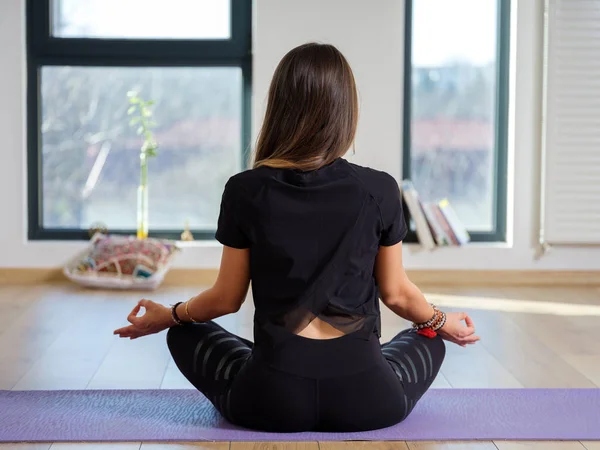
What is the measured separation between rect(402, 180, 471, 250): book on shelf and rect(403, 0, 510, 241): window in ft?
0.54

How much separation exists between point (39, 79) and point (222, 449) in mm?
3320

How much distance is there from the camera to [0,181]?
4.82 meters

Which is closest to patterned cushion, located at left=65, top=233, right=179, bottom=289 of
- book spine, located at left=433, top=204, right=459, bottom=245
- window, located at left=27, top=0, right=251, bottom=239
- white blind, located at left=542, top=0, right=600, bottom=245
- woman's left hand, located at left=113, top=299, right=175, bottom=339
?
window, located at left=27, top=0, right=251, bottom=239

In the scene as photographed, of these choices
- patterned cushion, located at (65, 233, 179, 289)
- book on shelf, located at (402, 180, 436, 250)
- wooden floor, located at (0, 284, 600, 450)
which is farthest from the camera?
book on shelf, located at (402, 180, 436, 250)

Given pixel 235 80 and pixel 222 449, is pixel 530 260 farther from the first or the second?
pixel 222 449

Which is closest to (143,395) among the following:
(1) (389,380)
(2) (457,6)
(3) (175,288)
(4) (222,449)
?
(4) (222,449)

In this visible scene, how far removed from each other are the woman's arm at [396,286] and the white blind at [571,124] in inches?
108

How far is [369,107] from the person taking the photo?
15.8ft

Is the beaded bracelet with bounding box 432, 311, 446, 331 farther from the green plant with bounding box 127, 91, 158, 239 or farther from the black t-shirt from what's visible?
the green plant with bounding box 127, 91, 158, 239

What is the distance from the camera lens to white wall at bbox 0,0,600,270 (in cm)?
475

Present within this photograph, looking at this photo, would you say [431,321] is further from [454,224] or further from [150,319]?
[454,224]

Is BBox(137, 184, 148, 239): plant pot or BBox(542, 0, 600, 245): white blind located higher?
BBox(542, 0, 600, 245): white blind

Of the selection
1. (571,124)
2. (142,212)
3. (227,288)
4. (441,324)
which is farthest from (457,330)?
(142,212)

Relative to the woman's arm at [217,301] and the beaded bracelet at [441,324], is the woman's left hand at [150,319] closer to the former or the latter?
the woman's arm at [217,301]
